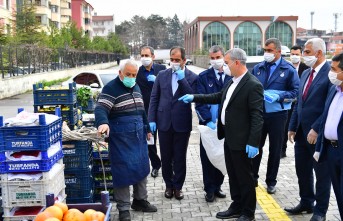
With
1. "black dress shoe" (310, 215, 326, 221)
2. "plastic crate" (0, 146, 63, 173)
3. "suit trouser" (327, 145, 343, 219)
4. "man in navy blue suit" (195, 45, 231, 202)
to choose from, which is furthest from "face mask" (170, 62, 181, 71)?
"black dress shoe" (310, 215, 326, 221)

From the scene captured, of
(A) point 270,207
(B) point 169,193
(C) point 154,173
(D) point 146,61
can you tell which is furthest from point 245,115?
(C) point 154,173

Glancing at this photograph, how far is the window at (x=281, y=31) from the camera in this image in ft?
224

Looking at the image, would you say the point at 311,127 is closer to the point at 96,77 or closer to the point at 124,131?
the point at 124,131

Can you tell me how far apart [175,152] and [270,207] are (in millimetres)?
1446

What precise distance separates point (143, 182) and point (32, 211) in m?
1.38

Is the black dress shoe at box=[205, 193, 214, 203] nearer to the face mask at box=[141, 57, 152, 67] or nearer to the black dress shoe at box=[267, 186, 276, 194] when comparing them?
the black dress shoe at box=[267, 186, 276, 194]

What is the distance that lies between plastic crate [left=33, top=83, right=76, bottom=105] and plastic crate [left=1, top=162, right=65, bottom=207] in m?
1.72

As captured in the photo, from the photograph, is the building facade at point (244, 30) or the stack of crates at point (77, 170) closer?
the stack of crates at point (77, 170)

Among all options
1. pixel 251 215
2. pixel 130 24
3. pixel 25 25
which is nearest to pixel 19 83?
pixel 25 25

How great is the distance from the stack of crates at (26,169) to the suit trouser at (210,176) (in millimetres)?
2093

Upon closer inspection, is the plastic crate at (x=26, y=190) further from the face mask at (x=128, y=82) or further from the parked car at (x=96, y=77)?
the parked car at (x=96, y=77)

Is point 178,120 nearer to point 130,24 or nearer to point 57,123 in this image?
point 57,123

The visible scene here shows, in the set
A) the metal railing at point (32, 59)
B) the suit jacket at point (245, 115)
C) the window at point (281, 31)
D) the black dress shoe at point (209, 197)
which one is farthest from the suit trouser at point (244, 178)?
the window at point (281, 31)

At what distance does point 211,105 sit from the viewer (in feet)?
18.0
